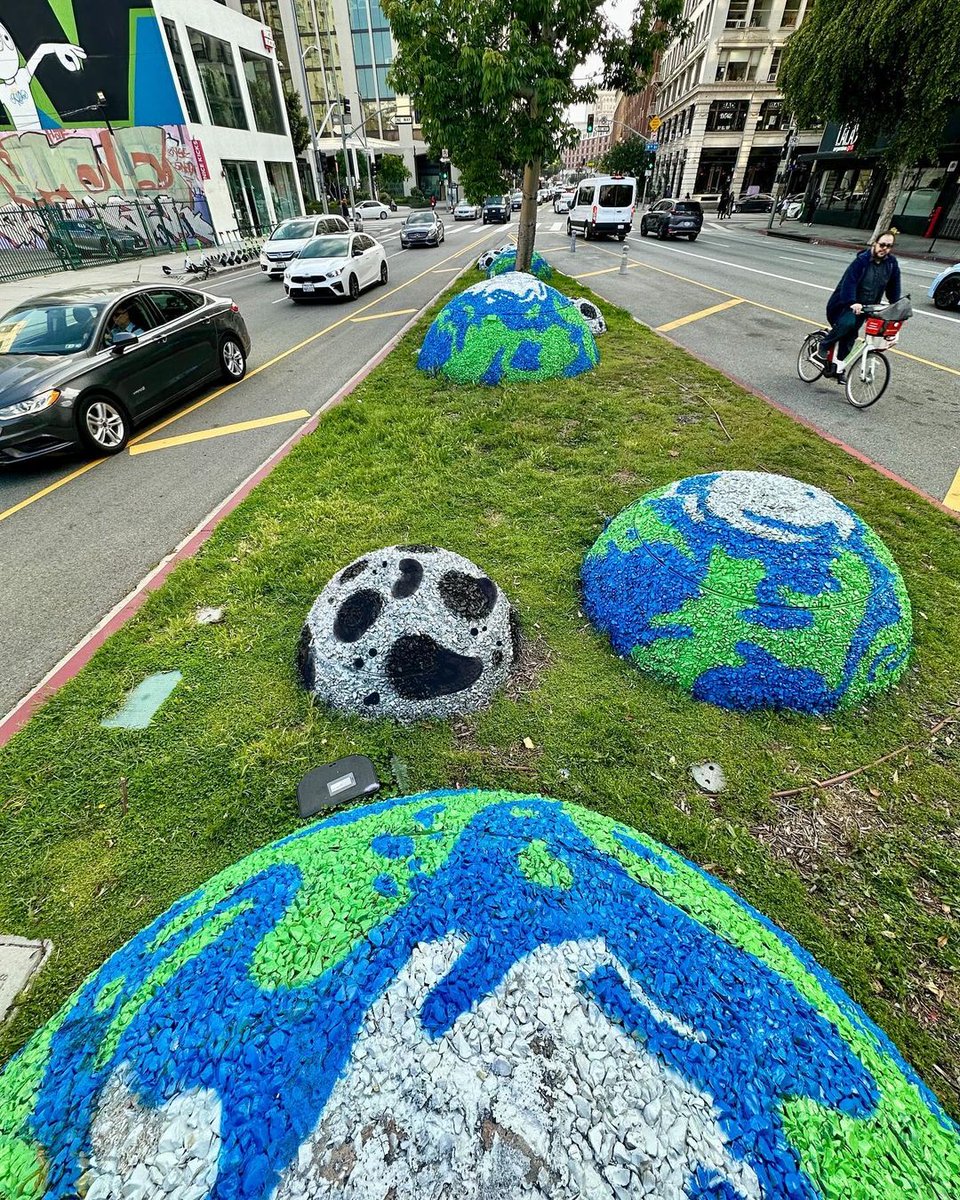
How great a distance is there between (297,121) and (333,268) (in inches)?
1932

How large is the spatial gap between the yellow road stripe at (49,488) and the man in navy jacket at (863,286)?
31.2ft

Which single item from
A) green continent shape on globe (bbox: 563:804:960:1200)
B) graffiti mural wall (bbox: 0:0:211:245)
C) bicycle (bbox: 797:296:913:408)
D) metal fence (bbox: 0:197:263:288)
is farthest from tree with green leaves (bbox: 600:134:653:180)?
green continent shape on globe (bbox: 563:804:960:1200)

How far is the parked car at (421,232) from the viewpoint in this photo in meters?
27.9

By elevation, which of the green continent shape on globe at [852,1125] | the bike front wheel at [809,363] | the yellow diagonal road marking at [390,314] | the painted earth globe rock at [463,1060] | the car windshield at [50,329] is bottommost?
the yellow diagonal road marking at [390,314]

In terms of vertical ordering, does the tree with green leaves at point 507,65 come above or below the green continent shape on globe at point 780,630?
above

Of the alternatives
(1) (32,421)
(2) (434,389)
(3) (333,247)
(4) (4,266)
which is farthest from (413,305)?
(4) (4,266)

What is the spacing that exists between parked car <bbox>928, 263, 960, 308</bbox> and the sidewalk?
10.0 m

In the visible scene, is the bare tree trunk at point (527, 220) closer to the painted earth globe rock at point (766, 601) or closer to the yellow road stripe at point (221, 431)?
the yellow road stripe at point (221, 431)

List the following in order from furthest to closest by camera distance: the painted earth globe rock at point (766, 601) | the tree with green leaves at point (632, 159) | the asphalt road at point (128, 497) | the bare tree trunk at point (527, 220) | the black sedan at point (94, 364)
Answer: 1. the tree with green leaves at point (632, 159)
2. the bare tree trunk at point (527, 220)
3. the black sedan at point (94, 364)
4. the asphalt road at point (128, 497)
5. the painted earth globe rock at point (766, 601)

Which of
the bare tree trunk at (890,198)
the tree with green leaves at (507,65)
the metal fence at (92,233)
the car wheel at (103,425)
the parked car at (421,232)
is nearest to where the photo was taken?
the car wheel at (103,425)

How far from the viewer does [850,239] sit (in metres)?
29.4

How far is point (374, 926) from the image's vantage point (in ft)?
4.58

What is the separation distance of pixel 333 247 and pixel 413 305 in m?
3.56

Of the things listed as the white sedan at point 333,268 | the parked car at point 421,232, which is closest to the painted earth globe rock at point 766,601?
the white sedan at point 333,268
